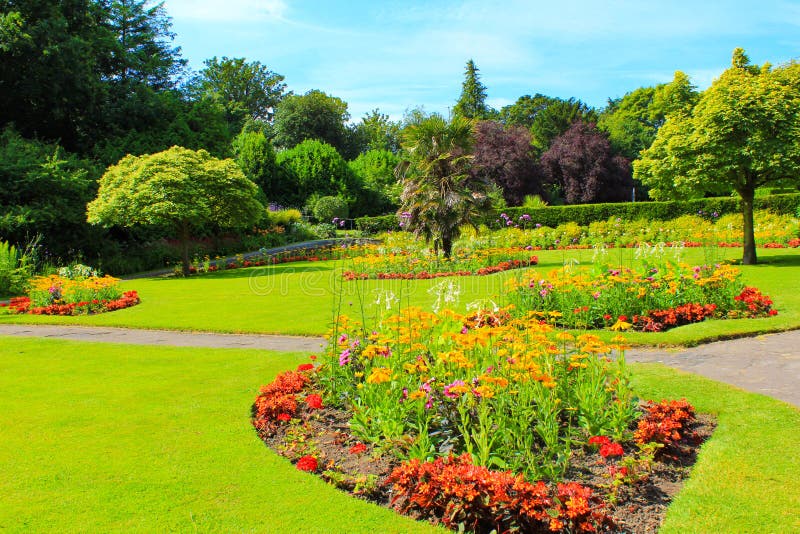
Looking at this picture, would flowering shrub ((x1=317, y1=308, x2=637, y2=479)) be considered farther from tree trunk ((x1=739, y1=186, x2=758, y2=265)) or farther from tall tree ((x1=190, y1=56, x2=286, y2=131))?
tall tree ((x1=190, y1=56, x2=286, y2=131))

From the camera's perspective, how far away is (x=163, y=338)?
858 centimetres

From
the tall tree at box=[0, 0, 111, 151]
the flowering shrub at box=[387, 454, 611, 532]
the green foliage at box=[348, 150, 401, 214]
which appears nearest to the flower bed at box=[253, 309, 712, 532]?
the flowering shrub at box=[387, 454, 611, 532]

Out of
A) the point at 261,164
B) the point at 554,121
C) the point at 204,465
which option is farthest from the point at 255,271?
the point at 554,121

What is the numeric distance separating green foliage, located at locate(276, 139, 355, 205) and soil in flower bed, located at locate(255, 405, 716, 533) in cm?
3025

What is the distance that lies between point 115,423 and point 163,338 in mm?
4004

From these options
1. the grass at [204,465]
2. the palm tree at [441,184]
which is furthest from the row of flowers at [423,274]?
the grass at [204,465]

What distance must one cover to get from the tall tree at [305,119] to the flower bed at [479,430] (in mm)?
40696

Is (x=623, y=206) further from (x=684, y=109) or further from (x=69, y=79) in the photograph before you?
(x=69, y=79)

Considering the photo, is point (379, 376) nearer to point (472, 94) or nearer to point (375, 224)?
point (375, 224)

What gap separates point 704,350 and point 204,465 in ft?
18.8

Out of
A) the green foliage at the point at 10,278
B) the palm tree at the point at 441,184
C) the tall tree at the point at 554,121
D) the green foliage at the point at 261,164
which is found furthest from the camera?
the tall tree at the point at 554,121

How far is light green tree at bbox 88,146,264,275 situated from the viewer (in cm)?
1580

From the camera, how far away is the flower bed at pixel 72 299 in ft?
36.7

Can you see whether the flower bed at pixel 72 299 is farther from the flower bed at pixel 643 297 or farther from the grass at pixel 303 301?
the flower bed at pixel 643 297
